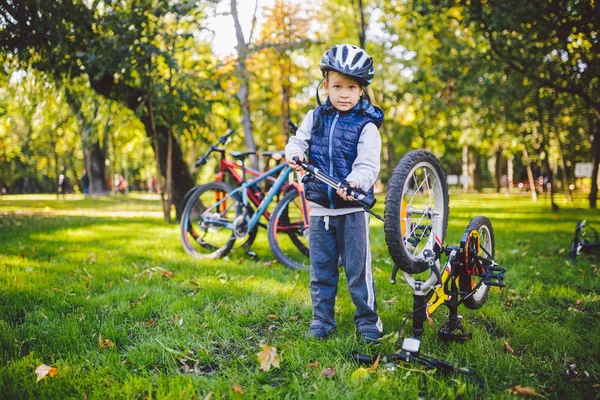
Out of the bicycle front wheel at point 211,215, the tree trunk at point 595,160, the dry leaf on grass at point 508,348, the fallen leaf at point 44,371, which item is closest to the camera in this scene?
the fallen leaf at point 44,371

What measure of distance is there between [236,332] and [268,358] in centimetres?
52

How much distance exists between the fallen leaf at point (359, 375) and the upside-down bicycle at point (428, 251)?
0.55 feet

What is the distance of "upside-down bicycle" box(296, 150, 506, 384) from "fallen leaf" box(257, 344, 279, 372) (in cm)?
46

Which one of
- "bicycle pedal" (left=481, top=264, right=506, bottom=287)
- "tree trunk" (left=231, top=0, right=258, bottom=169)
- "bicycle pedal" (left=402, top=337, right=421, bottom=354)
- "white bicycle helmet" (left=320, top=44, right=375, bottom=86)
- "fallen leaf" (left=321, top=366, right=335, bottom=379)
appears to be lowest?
"fallen leaf" (left=321, top=366, right=335, bottom=379)

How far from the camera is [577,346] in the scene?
8.38 feet

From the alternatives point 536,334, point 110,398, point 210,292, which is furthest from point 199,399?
point 536,334

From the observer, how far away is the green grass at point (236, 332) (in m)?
2.09

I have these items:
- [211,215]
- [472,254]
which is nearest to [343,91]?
[472,254]

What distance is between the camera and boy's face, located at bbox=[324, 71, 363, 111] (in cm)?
272

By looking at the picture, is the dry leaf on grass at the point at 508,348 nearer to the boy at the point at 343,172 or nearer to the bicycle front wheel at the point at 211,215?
the boy at the point at 343,172

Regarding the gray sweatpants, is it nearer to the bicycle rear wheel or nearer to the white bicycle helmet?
the bicycle rear wheel

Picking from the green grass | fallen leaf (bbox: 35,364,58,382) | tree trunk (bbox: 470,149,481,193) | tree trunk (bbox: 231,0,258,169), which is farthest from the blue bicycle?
tree trunk (bbox: 470,149,481,193)

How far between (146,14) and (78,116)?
3.14 meters

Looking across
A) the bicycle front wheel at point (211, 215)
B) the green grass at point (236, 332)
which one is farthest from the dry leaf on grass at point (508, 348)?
the bicycle front wheel at point (211, 215)
